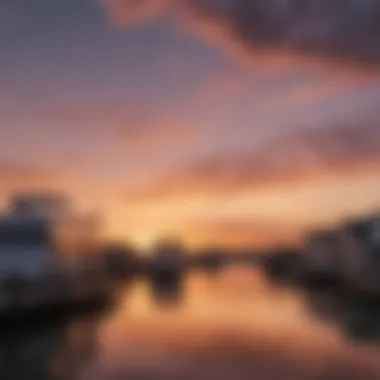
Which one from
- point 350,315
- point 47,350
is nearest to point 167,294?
point 350,315

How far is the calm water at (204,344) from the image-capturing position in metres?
3.17

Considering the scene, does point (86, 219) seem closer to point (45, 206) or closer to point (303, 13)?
point (45, 206)

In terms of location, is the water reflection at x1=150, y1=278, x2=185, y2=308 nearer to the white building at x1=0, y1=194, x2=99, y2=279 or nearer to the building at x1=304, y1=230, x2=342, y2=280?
the white building at x1=0, y1=194, x2=99, y2=279

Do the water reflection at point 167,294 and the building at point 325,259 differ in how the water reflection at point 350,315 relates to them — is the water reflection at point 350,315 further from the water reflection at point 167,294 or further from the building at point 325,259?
the water reflection at point 167,294

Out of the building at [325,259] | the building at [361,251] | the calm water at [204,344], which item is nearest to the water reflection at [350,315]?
the calm water at [204,344]

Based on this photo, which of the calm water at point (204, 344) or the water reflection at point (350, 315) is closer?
the calm water at point (204, 344)

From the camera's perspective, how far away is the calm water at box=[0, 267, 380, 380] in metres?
3.17

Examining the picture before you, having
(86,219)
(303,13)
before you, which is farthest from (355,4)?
(86,219)

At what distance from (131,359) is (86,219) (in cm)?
174

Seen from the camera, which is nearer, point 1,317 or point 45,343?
point 45,343

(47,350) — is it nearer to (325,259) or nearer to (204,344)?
(204,344)

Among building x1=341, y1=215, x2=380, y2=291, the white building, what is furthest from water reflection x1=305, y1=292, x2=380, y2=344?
the white building

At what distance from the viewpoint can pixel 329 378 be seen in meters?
3.01

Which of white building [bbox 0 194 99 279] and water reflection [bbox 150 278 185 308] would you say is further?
water reflection [bbox 150 278 185 308]
